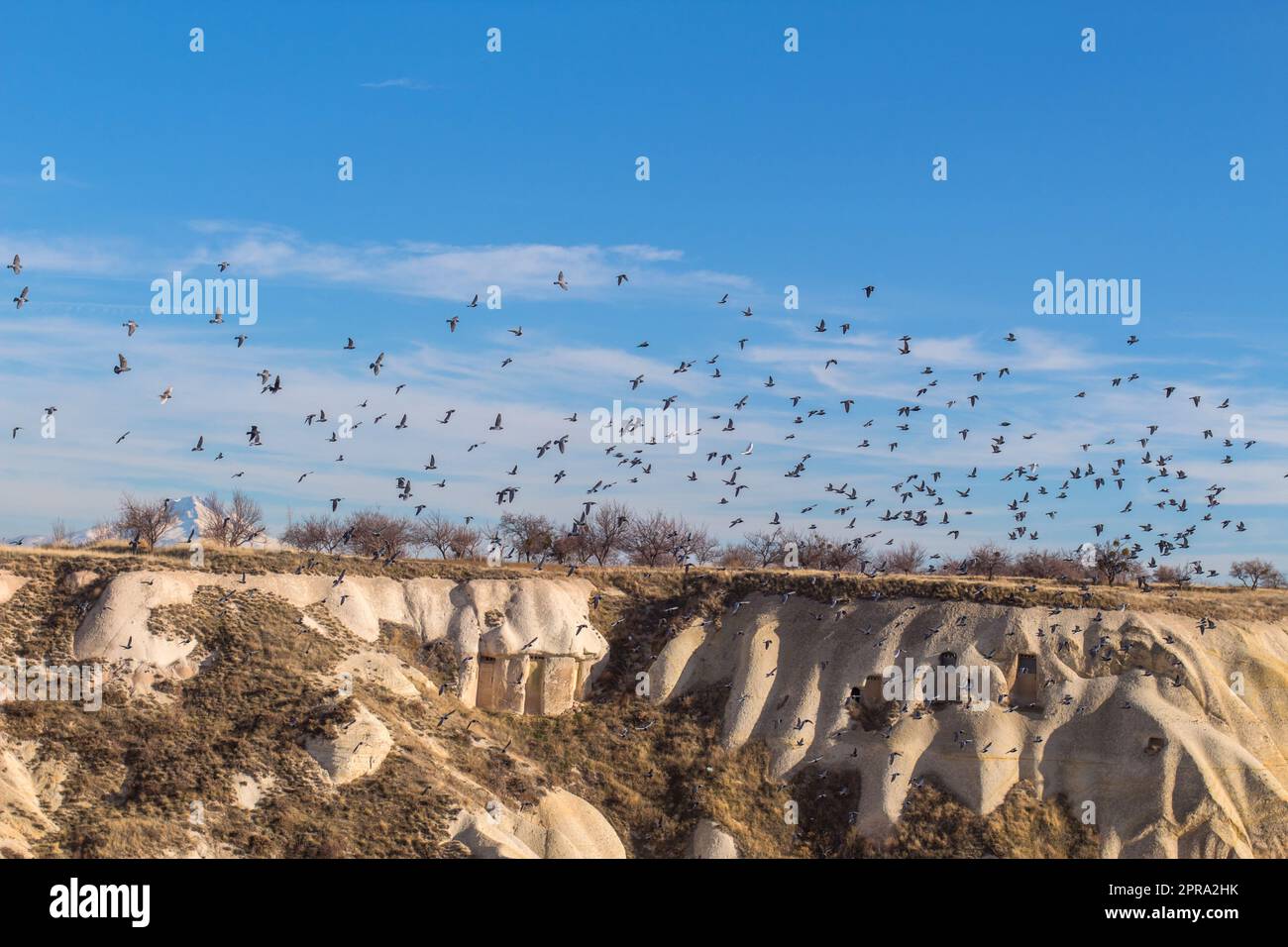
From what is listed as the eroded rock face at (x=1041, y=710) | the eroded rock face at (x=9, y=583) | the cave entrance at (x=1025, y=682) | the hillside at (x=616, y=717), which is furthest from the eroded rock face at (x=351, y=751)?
the cave entrance at (x=1025, y=682)

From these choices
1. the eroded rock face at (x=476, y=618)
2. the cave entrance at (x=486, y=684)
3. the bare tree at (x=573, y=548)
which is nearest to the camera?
the eroded rock face at (x=476, y=618)

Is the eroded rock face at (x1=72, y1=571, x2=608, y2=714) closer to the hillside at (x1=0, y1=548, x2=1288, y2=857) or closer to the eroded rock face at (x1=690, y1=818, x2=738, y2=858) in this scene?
the hillside at (x1=0, y1=548, x2=1288, y2=857)

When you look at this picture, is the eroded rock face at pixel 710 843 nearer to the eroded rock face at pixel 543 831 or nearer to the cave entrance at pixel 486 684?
the eroded rock face at pixel 543 831

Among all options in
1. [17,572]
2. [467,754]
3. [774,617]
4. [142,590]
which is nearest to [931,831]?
[774,617]

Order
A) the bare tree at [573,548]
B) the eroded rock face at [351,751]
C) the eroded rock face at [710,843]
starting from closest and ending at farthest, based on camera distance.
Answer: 1. the eroded rock face at [351,751]
2. the eroded rock face at [710,843]
3. the bare tree at [573,548]

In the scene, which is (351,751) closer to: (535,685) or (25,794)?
(25,794)

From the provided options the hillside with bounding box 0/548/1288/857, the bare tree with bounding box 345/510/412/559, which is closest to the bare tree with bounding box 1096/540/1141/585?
the hillside with bounding box 0/548/1288/857
